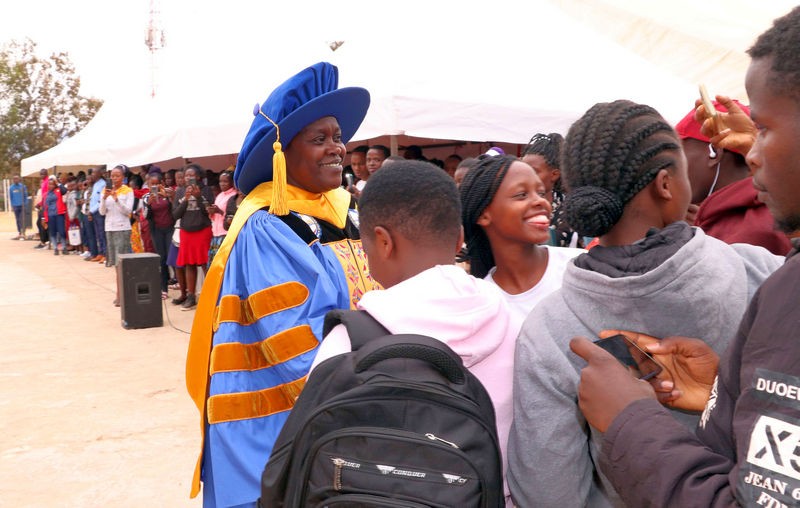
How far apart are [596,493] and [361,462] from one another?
23.1 inches

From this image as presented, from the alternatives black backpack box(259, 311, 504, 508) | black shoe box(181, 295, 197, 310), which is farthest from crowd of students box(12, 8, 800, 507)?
black shoe box(181, 295, 197, 310)

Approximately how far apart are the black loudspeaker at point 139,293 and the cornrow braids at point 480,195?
23.2 ft

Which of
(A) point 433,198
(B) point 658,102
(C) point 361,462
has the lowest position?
(C) point 361,462

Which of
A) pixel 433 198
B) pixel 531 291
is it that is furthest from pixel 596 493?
pixel 531 291

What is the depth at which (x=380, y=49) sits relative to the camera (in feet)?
25.2

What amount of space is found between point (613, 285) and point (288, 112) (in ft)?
5.79

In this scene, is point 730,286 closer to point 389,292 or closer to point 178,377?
point 389,292

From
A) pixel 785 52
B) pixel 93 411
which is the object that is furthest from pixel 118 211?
pixel 785 52

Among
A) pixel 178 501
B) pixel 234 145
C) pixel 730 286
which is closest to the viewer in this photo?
pixel 730 286

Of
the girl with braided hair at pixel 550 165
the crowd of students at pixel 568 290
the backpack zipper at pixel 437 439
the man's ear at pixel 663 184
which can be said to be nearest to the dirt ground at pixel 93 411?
the crowd of students at pixel 568 290

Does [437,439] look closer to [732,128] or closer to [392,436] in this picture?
[392,436]

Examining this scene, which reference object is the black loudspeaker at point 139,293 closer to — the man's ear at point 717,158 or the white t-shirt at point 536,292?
the white t-shirt at point 536,292

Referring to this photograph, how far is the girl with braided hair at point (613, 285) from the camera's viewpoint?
1401 millimetres

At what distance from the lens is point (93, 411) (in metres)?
5.70
